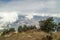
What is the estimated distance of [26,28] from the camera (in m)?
15.9

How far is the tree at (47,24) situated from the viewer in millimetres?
16700

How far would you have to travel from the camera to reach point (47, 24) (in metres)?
17.7

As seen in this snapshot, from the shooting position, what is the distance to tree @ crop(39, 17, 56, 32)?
16700 millimetres

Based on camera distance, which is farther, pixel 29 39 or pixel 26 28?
pixel 26 28

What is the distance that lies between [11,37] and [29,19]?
9.45ft

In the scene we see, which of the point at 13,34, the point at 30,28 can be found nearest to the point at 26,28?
the point at 30,28

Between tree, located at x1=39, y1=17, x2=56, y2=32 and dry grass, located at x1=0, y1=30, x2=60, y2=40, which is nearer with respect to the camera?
dry grass, located at x1=0, y1=30, x2=60, y2=40

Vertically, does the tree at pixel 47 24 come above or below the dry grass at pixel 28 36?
above

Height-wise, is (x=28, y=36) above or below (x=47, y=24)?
below

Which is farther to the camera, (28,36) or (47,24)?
(47,24)

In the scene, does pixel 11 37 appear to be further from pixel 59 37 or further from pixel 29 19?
pixel 59 37

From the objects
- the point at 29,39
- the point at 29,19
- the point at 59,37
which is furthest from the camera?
the point at 29,19

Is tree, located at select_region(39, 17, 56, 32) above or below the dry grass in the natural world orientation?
above

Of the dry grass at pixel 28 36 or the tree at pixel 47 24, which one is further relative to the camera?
the tree at pixel 47 24
